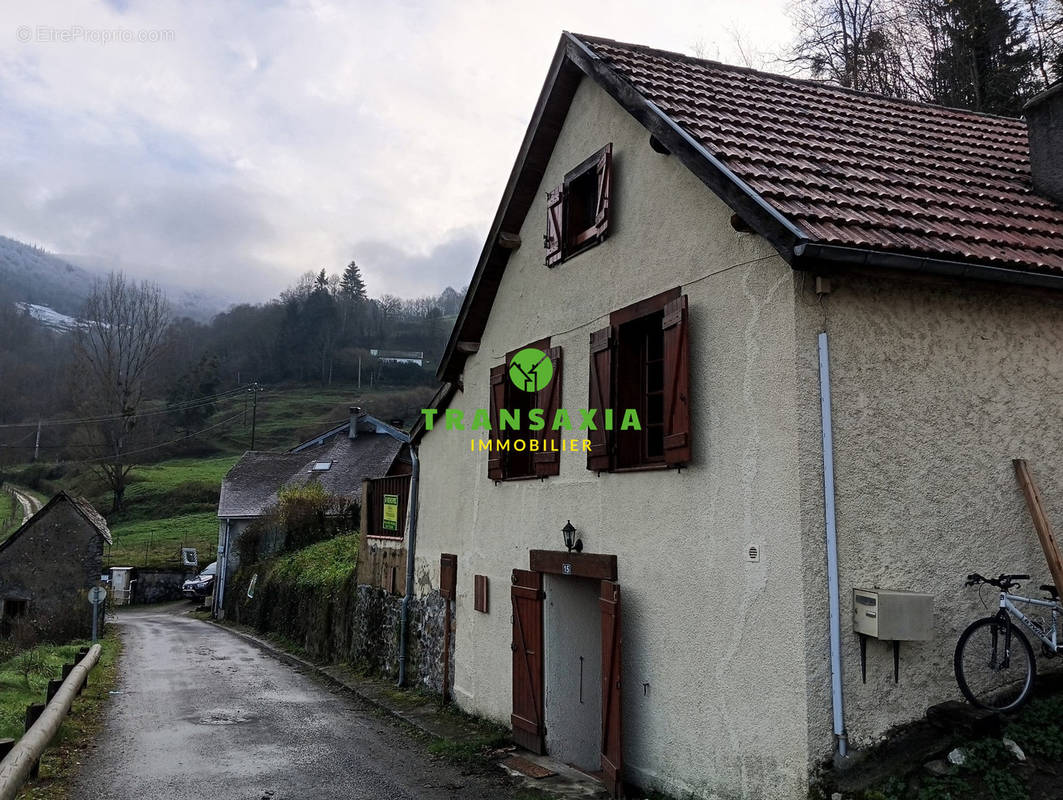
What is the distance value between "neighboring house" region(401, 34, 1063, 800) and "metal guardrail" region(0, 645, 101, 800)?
16.7ft

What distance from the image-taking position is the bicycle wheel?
601 centimetres

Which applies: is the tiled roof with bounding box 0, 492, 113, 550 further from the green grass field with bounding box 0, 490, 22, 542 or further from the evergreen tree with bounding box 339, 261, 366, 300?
the evergreen tree with bounding box 339, 261, 366, 300

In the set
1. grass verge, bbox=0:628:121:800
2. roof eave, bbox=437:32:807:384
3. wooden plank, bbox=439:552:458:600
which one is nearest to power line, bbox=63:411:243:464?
grass verge, bbox=0:628:121:800

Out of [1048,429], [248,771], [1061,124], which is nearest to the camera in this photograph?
[1048,429]

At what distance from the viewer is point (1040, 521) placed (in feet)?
21.0

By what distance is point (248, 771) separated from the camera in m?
9.44

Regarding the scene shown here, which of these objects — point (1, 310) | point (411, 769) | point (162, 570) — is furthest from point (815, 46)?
point (1, 310)

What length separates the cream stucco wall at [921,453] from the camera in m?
5.94

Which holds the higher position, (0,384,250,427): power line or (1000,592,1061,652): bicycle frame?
(0,384,250,427): power line

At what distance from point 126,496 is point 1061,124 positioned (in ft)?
207

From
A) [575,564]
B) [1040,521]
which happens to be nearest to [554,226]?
[575,564]

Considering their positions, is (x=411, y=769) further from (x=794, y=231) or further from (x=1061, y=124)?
(x=1061, y=124)

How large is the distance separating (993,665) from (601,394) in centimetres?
409

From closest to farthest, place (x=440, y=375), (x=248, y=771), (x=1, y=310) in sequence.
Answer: (x=248, y=771) < (x=440, y=375) < (x=1, y=310)
